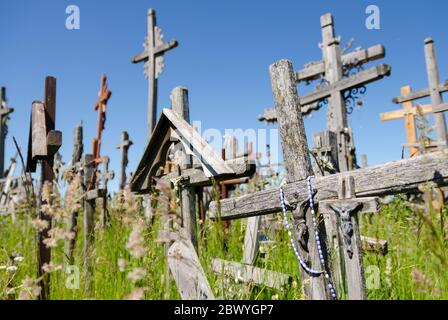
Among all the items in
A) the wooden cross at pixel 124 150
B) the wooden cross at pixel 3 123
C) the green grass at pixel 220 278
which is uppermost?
the wooden cross at pixel 3 123

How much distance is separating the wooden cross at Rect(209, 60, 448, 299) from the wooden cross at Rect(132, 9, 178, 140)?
274 inches

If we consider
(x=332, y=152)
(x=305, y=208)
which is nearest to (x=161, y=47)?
(x=332, y=152)

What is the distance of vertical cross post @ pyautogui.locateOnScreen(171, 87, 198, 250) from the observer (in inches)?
145

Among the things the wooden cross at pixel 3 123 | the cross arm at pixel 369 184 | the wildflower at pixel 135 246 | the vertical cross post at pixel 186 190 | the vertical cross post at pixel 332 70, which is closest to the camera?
the wildflower at pixel 135 246

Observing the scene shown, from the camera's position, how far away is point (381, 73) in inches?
287

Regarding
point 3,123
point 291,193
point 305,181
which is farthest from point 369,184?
point 3,123

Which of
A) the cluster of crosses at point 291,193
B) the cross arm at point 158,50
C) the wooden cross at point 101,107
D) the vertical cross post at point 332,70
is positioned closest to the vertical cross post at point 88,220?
the cluster of crosses at point 291,193

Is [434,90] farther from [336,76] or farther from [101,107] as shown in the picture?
[101,107]

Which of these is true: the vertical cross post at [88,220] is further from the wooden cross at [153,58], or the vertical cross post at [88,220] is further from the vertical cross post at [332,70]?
the vertical cross post at [332,70]

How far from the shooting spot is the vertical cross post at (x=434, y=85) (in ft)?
33.2

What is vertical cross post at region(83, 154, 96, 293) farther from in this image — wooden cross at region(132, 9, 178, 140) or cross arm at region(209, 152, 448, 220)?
wooden cross at region(132, 9, 178, 140)

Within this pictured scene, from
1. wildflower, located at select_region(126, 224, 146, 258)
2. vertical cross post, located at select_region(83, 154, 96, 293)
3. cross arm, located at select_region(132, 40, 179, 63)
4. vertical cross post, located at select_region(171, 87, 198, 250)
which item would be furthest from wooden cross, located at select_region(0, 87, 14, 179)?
wildflower, located at select_region(126, 224, 146, 258)

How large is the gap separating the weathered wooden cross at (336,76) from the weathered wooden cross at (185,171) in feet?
12.0
